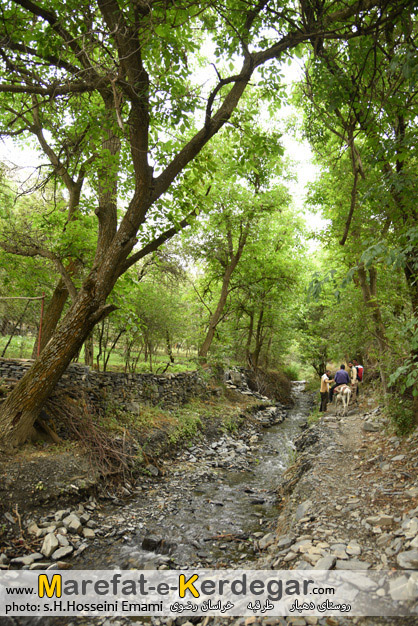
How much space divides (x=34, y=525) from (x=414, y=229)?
6.08 m

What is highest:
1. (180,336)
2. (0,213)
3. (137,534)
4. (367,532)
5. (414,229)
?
(0,213)

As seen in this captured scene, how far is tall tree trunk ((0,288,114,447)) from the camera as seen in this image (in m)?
5.46

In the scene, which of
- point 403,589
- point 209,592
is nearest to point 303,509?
point 209,592

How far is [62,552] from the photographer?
166 inches

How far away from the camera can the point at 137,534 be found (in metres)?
4.88

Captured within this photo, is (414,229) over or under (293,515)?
over

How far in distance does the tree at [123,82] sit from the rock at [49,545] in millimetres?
1785

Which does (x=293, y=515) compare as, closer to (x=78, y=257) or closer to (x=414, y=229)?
(x=414, y=229)

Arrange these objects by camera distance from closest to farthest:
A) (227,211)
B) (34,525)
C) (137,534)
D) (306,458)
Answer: (34,525)
(137,534)
(306,458)
(227,211)

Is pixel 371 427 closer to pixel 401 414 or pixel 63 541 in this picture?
pixel 401 414

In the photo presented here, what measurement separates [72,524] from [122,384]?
4.08 metres

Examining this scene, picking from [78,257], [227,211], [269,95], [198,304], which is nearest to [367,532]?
[269,95]

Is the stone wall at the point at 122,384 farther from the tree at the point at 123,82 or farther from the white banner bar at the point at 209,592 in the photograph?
the white banner bar at the point at 209,592

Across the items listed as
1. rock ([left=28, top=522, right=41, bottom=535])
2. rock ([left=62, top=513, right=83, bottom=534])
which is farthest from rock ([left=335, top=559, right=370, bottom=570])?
rock ([left=28, top=522, right=41, bottom=535])
